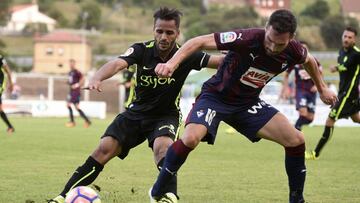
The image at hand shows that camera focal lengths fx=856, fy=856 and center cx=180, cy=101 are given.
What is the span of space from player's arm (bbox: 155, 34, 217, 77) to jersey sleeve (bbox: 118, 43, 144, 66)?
869mm

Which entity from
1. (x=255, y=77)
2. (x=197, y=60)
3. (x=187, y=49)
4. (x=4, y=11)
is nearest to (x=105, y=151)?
(x=197, y=60)

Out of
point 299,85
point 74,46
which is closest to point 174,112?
point 299,85

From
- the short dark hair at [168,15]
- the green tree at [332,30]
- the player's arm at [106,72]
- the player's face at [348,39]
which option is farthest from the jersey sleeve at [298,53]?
the green tree at [332,30]

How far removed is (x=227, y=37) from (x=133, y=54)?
1.09m

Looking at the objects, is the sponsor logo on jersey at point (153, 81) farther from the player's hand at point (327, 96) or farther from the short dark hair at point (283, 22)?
the player's hand at point (327, 96)

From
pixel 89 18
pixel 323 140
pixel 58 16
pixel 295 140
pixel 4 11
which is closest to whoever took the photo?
pixel 295 140

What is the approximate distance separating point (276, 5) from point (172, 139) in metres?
162

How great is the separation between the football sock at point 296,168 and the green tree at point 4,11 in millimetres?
148065

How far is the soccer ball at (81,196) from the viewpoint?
Answer: 780 cm

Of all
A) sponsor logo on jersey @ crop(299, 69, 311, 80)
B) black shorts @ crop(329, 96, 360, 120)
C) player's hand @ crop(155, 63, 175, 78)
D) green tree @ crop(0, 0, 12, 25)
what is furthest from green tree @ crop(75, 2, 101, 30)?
player's hand @ crop(155, 63, 175, 78)

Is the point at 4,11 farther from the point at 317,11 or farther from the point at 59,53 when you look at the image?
the point at 317,11

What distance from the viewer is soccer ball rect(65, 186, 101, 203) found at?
780 centimetres

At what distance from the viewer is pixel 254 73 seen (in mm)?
8070

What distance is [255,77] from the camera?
8.11m
